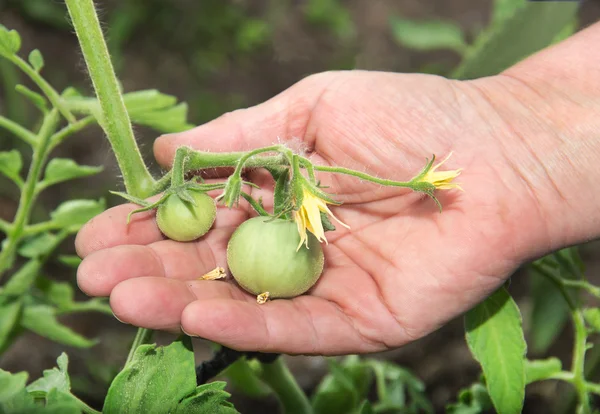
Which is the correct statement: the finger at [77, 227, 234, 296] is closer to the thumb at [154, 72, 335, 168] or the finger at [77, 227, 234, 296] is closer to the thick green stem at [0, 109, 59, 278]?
the thumb at [154, 72, 335, 168]

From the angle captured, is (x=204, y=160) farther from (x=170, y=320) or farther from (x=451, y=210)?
(x=451, y=210)

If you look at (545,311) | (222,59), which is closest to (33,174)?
(545,311)

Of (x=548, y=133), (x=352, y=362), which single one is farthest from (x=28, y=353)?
(x=548, y=133)

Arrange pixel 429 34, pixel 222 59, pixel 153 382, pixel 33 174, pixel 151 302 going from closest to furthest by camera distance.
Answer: pixel 153 382 < pixel 151 302 < pixel 33 174 < pixel 429 34 < pixel 222 59

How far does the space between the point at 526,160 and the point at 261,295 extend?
77 cm

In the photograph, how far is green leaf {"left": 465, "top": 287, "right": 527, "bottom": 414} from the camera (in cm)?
147

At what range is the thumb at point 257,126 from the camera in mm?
1753

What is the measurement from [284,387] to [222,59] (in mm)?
2697

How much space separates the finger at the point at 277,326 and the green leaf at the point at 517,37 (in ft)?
3.93

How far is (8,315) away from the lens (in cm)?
178

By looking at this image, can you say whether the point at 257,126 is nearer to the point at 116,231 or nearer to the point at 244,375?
the point at 116,231

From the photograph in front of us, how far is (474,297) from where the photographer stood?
157 centimetres

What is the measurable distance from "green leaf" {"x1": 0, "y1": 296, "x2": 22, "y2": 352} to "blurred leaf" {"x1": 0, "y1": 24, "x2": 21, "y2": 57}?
65 centimetres

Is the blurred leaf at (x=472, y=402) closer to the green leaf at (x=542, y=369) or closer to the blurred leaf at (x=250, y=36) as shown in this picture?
the green leaf at (x=542, y=369)
